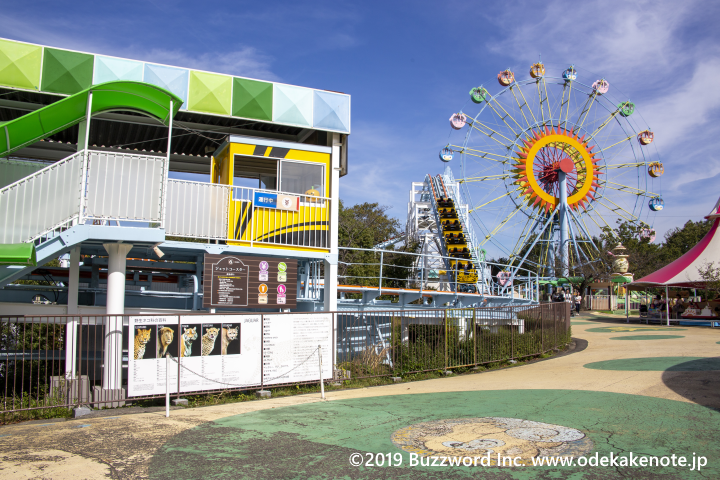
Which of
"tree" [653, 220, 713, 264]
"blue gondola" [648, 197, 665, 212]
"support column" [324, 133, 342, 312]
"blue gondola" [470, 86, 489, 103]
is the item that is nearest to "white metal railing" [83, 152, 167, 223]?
"support column" [324, 133, 342, 312]

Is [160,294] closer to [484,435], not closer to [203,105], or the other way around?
[203,105]

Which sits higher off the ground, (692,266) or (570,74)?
(570,74)

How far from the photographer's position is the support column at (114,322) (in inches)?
385

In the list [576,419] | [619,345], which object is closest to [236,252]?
[576,419]

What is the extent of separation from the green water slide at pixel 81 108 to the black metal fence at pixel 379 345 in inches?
134

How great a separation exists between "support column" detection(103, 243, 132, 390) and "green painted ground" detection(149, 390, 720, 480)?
2833 millimetres

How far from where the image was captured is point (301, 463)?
235 inches

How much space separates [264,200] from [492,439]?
7.81 m

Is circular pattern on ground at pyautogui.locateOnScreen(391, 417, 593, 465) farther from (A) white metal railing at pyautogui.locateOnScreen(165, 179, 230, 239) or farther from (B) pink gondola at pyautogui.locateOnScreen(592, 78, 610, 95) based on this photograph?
(B) pink gondola at pyautogui.locateOnScreen(592, 78, 610, 95)

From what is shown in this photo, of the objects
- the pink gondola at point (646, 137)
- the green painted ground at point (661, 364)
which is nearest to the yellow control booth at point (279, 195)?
the green painted ground at point (661, 364)

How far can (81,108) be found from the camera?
393 inches

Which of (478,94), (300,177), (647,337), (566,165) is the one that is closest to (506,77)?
(478,94)

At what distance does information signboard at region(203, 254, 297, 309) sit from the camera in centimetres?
1130

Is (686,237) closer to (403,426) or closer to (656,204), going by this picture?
(656,204)
